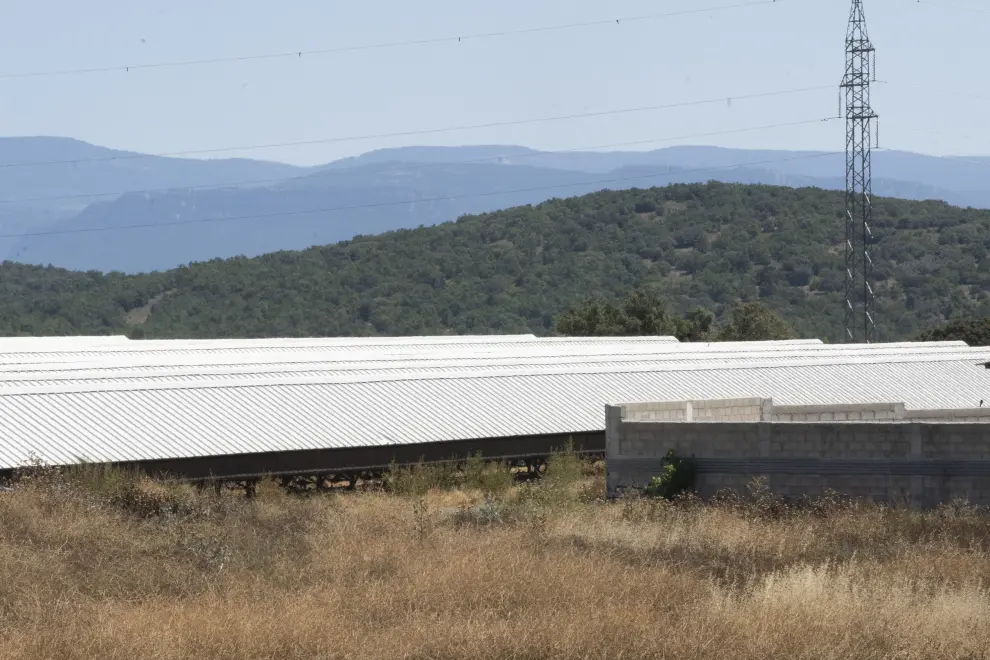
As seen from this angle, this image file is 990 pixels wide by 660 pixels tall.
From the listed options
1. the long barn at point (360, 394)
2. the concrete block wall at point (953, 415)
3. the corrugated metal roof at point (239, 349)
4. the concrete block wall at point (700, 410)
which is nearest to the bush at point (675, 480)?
the concrete block wall at point (700, 410)

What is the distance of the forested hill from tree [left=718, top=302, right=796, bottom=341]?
1463 cm

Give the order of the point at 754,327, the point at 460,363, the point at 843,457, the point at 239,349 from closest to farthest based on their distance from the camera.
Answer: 1. the point at 843,457
2. the point at 460,363
3. the point at 239,349
4. the point at 754,327

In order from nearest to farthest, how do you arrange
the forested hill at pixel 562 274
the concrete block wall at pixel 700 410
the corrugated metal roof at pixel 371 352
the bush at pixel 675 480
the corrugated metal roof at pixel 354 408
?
the bush at pixel 675 480, the concrete block wall at pixel 700 410, the corrugated metal roof at pixel 354 408, the corrugated metal roof at pixel 371 352, the forested hill at pixel 562 274

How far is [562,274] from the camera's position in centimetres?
11400

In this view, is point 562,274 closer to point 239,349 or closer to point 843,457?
point 239,349

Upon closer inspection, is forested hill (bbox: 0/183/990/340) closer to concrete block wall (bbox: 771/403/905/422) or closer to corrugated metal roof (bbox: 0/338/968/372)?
corrugated metal roof (bbox: 0/338/968/372)

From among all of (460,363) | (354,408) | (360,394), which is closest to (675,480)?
(354,408)

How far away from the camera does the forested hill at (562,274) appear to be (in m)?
102

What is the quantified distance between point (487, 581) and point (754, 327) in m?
63.1

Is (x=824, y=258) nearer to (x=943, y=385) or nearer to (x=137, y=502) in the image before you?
(x=943, y=385)

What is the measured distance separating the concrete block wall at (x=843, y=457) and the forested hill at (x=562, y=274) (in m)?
67.2

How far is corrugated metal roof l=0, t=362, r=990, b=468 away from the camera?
107ft

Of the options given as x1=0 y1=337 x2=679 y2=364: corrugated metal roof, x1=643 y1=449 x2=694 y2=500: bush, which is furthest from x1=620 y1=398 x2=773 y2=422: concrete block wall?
x1=0 y1=337 x2=679 y2=364: corrugated metal roof

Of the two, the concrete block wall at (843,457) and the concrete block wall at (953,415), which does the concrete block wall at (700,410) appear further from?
the concrete block wall at (953,415)
